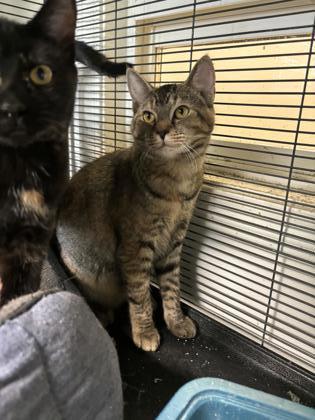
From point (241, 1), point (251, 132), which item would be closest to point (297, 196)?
point (251, 132)

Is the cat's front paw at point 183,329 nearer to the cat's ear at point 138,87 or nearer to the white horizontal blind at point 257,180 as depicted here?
the white horizontal blind at point 257,180

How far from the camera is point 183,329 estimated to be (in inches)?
43.4

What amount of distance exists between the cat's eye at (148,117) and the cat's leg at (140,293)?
1.15ft

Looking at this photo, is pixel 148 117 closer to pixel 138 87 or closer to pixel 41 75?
pixel 138 87

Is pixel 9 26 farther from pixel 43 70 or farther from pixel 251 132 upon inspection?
pixel 251 132

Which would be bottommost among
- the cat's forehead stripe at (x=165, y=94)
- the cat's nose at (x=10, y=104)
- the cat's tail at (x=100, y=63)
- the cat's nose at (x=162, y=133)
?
the cat's nose at (x=162, y=133)

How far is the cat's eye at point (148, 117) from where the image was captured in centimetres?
95

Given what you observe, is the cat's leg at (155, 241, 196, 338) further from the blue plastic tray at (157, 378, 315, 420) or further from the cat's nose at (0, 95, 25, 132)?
the cat's nose at (0, 95, 25, 132)

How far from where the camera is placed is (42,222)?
718mm

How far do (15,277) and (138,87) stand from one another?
2.08 ft

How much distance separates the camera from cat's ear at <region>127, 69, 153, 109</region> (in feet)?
3.28

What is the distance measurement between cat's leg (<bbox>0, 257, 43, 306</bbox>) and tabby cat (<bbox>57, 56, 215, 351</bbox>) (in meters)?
0.30

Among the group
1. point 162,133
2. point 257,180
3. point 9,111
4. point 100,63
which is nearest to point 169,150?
point 162,133

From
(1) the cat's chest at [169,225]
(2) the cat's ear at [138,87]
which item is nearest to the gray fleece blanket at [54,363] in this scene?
(1) the cat's chest at [169,225]
